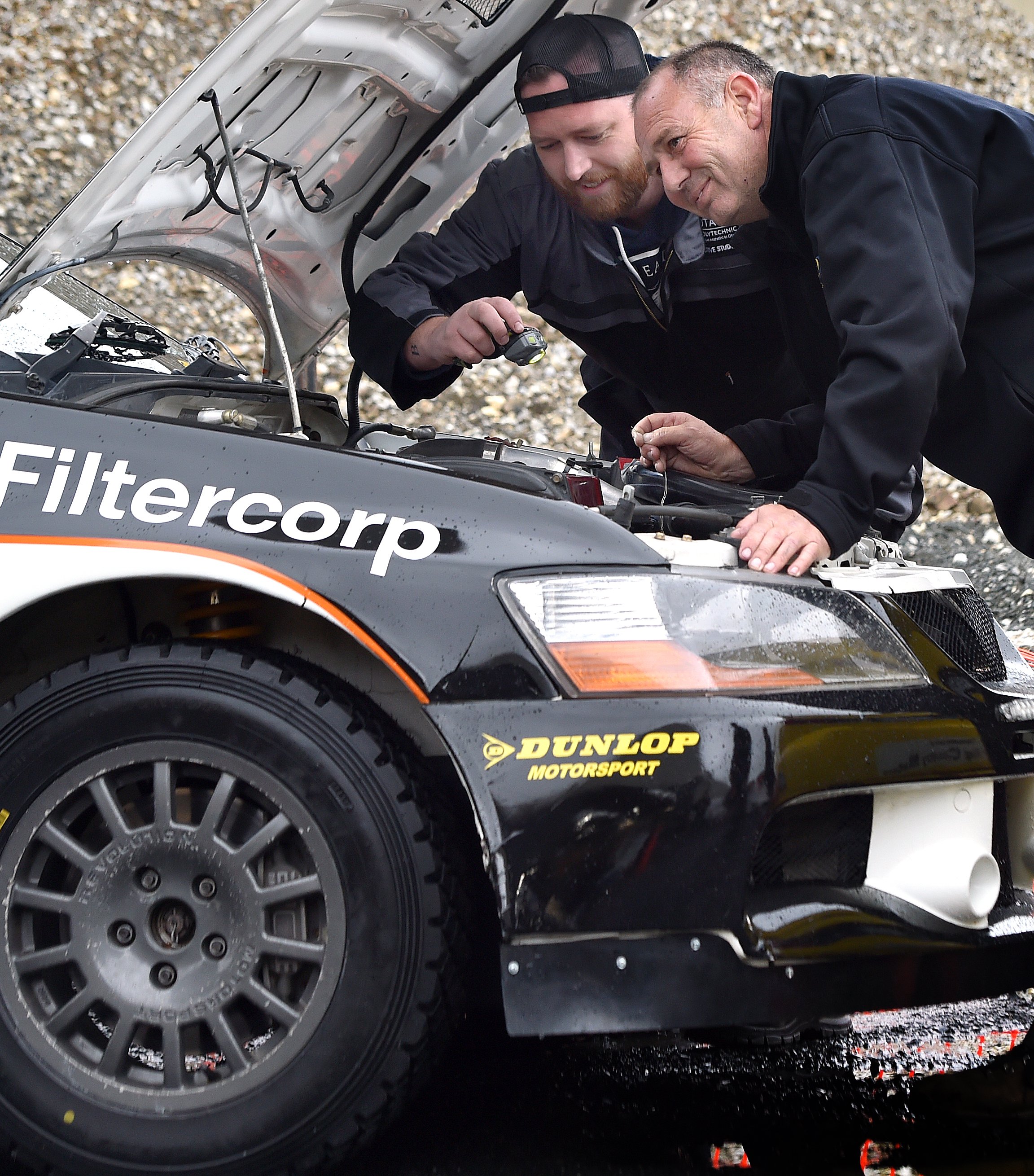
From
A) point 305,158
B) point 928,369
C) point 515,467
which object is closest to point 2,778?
point 515,467

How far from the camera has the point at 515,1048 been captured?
7.70ft

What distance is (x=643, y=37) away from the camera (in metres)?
17.5

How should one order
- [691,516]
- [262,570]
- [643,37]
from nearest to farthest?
[262,570] → [691,516] → [643,37]

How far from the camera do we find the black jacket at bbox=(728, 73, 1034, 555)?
1.94 metres

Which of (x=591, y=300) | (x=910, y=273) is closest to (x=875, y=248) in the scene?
(x=910, y=273)

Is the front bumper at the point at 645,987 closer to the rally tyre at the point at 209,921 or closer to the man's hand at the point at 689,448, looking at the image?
the rally tyre at the point at 209,921

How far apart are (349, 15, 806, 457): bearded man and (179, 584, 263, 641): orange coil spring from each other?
1136 mm

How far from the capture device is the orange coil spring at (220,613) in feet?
6.20

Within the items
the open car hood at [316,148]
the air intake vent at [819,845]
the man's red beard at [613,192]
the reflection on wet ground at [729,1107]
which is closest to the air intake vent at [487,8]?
the open car hood at [316,148]

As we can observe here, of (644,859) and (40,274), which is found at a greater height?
(40,274)

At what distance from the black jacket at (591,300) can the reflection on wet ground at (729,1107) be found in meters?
1.69

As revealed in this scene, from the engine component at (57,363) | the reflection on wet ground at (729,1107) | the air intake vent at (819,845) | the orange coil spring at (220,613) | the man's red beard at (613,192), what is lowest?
the reflection on wet ground at (729,1107)

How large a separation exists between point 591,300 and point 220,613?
1.77m

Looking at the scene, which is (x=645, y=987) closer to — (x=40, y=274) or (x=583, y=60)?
(x=40, y=274)
